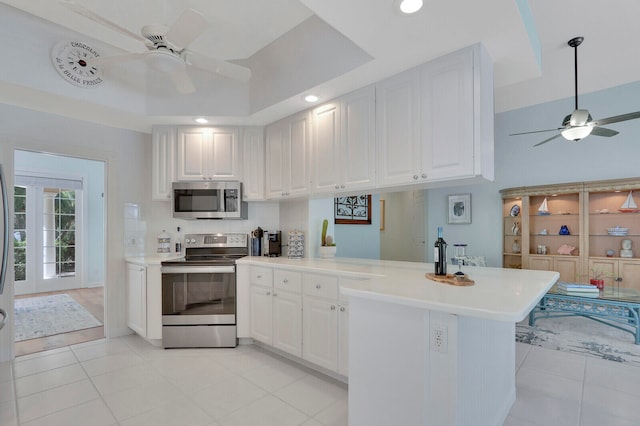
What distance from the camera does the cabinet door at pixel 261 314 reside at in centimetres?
290

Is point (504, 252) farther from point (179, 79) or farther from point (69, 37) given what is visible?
point (69, 37)

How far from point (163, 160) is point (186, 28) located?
1891mm

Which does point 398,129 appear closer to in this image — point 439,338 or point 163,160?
point 439,338

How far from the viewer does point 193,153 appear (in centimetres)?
351

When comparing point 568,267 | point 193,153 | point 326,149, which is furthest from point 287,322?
point 568,267

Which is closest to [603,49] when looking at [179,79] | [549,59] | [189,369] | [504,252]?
[549,59]

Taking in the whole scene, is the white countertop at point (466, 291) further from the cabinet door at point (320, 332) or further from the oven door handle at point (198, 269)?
the oven door handle at point (198, 269)

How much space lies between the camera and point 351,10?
174cm

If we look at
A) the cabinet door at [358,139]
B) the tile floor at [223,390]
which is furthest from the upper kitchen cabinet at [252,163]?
the tile floor at [223,390]

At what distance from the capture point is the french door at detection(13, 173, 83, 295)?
17.9 feet

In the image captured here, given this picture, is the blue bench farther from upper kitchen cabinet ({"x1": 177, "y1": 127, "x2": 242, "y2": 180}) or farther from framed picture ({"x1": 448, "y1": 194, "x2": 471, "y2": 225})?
upper kitchen cabinet ({"x1": 177, "y1": 127, "x2": 242, "y2": 180})

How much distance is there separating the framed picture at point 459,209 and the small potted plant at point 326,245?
284 centimetres

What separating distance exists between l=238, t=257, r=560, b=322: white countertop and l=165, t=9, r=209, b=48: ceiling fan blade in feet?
5.99

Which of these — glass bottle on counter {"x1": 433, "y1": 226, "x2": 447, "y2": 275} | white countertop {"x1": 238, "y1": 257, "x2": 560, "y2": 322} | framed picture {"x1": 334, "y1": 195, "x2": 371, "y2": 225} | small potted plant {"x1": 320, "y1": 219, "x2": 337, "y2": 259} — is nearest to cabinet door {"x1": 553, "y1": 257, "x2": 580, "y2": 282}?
framed picture {"x1": 334, "y1": 195, "x2": 371, "y2": 225}
